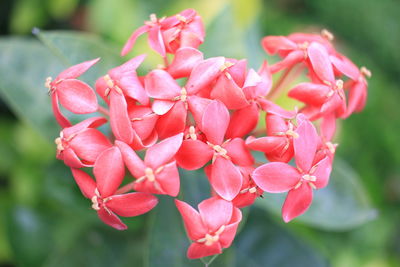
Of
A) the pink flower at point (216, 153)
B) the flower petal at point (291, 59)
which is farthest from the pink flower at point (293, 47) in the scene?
the pink flower at point (216, 153)

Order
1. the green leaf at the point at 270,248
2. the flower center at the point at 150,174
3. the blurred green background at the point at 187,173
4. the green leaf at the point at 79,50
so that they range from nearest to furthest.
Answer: the flower center at the point at 150,174 → the green leaf at the point at 79,50 → the blurred green background at the point at 187,173 → the green leaf at the point at 270,248

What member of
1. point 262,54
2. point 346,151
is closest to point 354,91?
point 262,54

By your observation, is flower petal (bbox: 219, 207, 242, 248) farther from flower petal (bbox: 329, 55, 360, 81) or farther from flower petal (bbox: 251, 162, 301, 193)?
flower petal (bbox: 329, 55, 360, 81)

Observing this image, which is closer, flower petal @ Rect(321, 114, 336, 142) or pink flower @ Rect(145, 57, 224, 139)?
pink flower @ Rect(145, 57, 224, 139)

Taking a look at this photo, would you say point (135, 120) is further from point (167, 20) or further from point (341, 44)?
point (341, 44)

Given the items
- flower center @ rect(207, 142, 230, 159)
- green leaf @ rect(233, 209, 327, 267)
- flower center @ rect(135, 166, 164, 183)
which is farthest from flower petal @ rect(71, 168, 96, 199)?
green leaf @ rect(233, 209, 327, 267)

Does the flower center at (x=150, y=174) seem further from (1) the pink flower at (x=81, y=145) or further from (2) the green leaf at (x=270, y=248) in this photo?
(2) the green leaf at (x=270, y=248)

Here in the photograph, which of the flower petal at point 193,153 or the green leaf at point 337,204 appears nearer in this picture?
the flower petal at point 193,153
